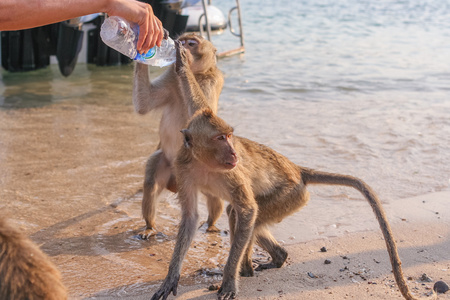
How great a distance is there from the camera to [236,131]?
6805mm

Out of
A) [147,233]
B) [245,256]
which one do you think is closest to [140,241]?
[147,233]

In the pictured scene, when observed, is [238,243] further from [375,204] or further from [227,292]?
[375,204]

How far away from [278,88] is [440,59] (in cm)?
435

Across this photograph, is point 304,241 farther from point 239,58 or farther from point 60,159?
point 239,58

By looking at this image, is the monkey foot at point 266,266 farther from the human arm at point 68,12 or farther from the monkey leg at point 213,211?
the human arm at point 68,12

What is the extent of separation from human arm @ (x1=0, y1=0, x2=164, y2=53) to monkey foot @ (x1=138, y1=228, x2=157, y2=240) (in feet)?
5.25

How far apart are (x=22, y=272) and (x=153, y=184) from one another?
2.06 metres

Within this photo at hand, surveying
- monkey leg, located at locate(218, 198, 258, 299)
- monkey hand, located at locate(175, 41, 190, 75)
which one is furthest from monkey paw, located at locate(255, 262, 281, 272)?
monkey hand, located at locate(175, 41, 190, 75)

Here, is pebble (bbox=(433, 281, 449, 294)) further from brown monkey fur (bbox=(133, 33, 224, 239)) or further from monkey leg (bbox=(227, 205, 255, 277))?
brown monkey fur (bbox=(133, 33, 224, 239))

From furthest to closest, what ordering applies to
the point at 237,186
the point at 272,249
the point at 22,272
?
the point at 272,249 < the point at 237,186 < the point at 22,272

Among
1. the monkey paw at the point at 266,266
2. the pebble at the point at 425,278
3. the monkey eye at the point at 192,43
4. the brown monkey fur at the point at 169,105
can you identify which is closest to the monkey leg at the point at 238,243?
the monkey paw at the point at 266,266

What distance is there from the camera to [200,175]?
3.53 m

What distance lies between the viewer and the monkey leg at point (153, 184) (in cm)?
419

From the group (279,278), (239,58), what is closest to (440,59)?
(239,58)
